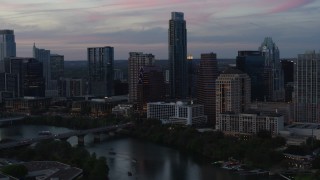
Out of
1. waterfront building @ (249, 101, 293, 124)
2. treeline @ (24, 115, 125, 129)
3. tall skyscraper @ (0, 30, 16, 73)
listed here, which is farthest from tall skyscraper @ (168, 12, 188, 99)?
tall skyscraper @ (0, 30, 16, 73)

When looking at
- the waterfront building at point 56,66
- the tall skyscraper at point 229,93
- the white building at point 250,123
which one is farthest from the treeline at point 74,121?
the waterfront building at point 56,66

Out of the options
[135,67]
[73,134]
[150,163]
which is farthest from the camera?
[135,67]

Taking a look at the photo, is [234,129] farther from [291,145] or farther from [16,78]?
[16,78]

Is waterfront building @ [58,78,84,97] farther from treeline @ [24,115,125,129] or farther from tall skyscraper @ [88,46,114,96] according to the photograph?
treeline @ [24,115,125,129]

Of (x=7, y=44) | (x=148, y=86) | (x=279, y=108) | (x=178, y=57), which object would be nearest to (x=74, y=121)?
(x=148, y=86)

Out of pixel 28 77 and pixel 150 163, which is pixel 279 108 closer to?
pixel 150 163

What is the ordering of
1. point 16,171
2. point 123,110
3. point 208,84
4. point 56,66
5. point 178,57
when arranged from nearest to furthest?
1. point 16,171
2. point 208,84
3. point 123,110
4. point 178,57
5. point 56,66
